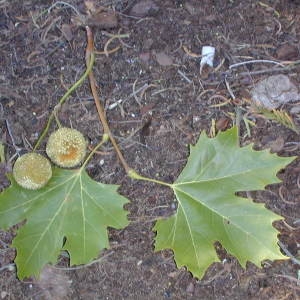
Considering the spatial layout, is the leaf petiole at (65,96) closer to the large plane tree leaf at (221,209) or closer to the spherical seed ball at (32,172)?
the spherical seed ball at (32,172)

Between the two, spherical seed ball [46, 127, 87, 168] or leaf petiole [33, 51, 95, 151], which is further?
leaf petiole [33, 51, 95, 151]

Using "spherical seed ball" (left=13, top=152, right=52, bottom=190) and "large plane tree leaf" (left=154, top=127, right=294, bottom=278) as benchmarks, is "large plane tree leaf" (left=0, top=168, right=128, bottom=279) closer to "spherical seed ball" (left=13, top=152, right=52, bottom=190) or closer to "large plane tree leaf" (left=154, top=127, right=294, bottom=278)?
"spherical seed ball" (left=13, top=152, right=52, bottom=190)

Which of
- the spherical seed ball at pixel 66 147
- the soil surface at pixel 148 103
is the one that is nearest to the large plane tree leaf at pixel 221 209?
the soil surface at pixel 148 103

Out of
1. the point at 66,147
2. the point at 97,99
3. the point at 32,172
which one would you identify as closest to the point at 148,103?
the point at 97,99

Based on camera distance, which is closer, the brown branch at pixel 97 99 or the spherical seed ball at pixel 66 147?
the spherical seed ball at pixel 66 147

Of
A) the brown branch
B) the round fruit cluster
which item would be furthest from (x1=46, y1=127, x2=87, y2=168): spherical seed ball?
the brown branch

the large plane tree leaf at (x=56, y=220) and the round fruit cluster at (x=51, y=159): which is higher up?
the round fruit cluster at (x=51, y=159)
